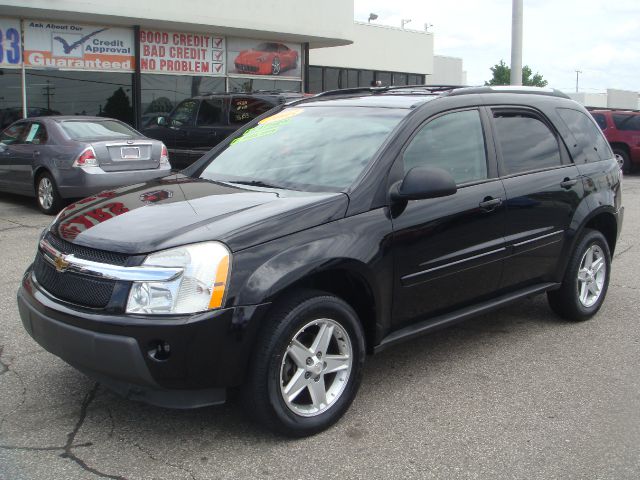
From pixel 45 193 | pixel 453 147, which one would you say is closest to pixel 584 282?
pixel 453 147

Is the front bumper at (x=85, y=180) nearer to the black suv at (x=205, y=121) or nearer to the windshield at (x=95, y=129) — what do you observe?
the windshield at (x=95, y=129)

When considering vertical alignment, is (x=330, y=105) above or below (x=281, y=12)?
below

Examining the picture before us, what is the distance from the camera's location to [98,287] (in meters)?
3.33

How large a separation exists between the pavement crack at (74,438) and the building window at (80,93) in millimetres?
13427

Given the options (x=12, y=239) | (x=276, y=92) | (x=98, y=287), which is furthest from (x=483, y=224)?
(x=276, y=92)

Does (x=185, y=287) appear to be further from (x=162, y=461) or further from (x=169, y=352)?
(x=162, y=461)

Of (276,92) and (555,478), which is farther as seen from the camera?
(276,92)

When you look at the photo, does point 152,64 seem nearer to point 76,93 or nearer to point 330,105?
point 76,93

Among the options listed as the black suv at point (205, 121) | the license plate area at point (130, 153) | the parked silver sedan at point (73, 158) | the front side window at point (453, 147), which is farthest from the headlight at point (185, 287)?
the black suv at point (205, 121)

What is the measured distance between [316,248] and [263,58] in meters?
17.0

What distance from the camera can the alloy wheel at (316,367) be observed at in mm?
3531

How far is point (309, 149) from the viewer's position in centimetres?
442

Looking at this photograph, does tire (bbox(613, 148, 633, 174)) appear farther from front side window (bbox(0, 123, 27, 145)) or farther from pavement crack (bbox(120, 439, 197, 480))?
pavement crack (bbox(120, 439, 197, 480))

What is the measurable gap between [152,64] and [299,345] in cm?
1538
